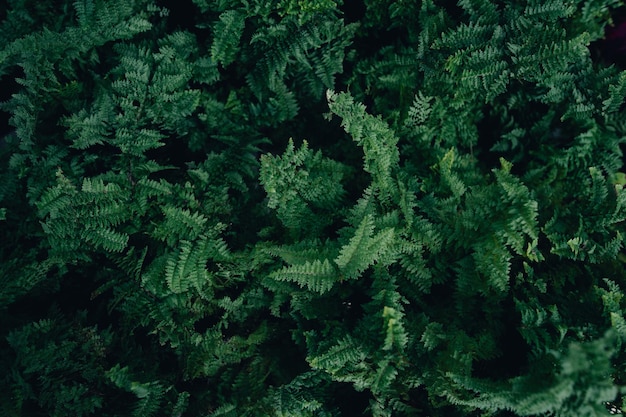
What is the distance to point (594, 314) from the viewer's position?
3.27m

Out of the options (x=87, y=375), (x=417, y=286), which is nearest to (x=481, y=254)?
(x=417, y=286)

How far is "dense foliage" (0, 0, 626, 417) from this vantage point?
338 centimetres

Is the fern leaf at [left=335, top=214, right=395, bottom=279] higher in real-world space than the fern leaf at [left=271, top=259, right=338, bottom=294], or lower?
higher

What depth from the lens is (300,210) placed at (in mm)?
3742

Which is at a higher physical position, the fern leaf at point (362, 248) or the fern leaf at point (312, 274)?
the fern leaf at point (362, 248)

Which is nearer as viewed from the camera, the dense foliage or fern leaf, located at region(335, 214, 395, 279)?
fern leaf, located at region(335, 214, 395, 279)

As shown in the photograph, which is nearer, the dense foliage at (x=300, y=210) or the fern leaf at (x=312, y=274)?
the fern leaf at (x=312, y=274)

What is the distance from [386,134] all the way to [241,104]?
1.34 meters

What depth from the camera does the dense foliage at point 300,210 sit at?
3.38 metres

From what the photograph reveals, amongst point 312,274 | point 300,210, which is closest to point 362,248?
point 312,274

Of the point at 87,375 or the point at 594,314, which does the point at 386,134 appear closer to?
the point at 594,314

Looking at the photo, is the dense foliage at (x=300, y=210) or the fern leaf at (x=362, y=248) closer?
the fern leaf at (x=362, y=248)

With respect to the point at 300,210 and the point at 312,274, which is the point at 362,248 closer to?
the point at 312,274

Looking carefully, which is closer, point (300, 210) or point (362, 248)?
point (362, 248)
